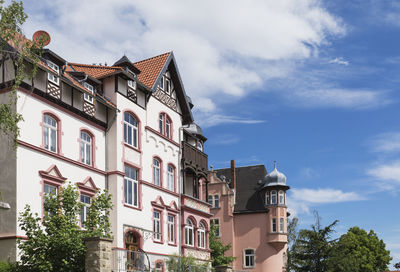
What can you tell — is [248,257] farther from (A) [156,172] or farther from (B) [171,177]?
(A) [156,172]

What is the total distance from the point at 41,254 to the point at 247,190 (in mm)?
41571

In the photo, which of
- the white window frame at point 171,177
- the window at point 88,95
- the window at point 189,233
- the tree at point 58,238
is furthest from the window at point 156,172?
the tree at point 58,238

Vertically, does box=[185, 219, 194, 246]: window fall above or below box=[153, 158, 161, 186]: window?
below

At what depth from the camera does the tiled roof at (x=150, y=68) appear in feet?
118

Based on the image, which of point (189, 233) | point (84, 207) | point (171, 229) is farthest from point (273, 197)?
point (84, 207)

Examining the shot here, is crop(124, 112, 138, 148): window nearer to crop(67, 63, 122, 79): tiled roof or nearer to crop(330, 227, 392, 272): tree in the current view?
crop(67, 63, 122, 79): tiled roof

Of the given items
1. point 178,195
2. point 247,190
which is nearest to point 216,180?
point 247,190

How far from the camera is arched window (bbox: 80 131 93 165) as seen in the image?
29.3 metres

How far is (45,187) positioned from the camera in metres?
26.1

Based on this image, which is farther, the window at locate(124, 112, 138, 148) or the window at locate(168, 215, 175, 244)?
the window at locate(168, 215, 175, 244)

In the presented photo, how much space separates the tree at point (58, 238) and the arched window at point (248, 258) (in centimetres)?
3709

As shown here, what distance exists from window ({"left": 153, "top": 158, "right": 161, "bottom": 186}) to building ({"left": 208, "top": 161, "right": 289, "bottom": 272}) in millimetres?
23374

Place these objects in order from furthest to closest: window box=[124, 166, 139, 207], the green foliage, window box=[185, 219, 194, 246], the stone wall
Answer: window box=[185, 219, 194, 246]
window box=[124, 166, 139, 207]
the green foliage
the stone wall

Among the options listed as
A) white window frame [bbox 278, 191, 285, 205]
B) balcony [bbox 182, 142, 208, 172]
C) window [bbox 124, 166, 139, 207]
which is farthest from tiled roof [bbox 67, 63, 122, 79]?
white window frame [bbox 278, 191, 285, 205]
